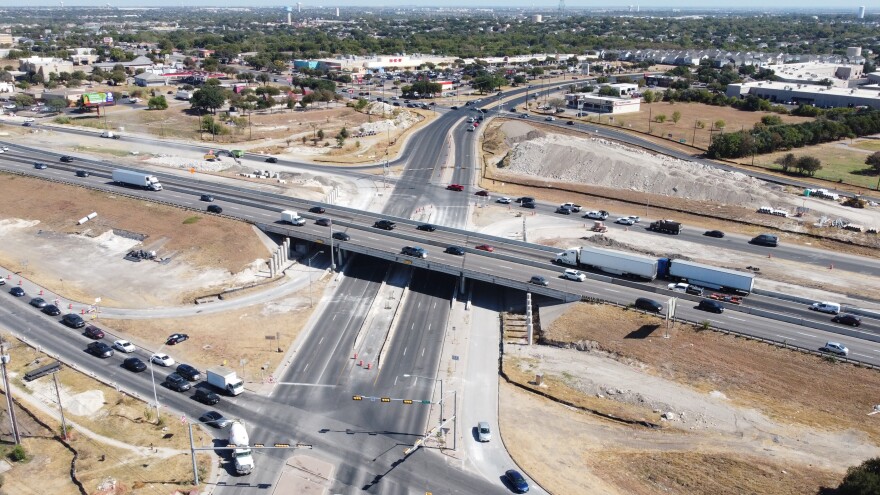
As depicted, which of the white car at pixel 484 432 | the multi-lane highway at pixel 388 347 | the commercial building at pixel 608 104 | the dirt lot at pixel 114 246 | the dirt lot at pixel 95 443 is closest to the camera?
the dirt lot at pixel 95 443

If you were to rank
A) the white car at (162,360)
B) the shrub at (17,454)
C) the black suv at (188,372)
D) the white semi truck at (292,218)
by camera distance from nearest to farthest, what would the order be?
the shrub at (17,454) < the black suv at (188,372) < the white car at (162,360) < the white semi truck at (292,218)

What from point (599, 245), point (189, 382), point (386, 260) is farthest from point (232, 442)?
point (599, 245)

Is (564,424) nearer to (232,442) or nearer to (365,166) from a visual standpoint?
(232,442)

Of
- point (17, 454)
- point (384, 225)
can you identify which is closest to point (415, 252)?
point (384, 225)

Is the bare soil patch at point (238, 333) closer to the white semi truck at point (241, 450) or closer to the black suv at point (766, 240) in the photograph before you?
the white semi truck at point (241, 450)

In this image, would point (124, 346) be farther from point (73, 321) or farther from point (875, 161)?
point (875, 161)

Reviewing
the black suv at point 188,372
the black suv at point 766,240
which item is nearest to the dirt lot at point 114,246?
the black suv at point 188,372
